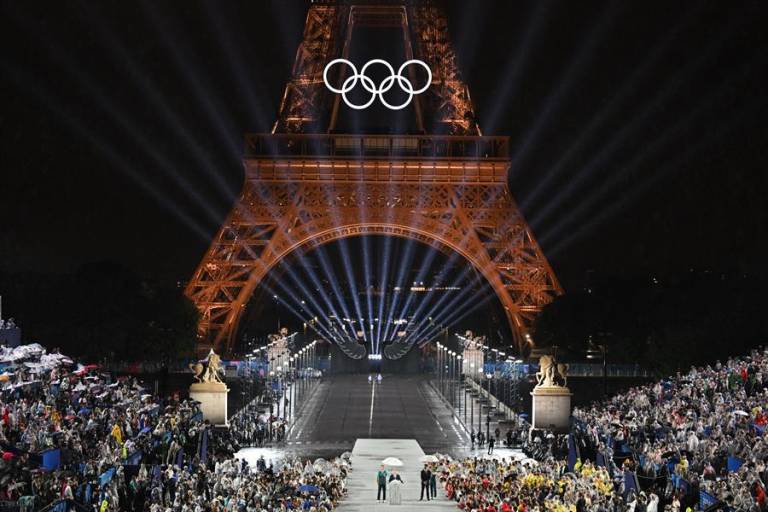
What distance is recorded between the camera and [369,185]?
7525cm

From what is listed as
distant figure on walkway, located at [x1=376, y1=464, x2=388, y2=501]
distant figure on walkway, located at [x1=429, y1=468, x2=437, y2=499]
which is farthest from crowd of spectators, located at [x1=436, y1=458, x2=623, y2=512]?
distant figure on walkway, located at [x1=376, y1=464, x2=388, y2=501]

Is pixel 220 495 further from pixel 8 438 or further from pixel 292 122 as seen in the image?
pixel 292 122

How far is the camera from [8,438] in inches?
1348

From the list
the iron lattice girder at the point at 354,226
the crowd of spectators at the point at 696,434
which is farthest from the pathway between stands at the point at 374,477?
the iron lattice girder at the point at 354,226

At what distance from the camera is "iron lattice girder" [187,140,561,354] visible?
7275 cm

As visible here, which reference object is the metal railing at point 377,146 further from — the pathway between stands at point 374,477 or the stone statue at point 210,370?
the pathway between stands at point 374,477

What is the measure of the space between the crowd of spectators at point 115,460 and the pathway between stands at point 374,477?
0.62m

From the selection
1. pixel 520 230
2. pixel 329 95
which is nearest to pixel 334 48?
pixel 329 95

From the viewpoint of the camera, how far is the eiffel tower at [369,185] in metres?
72.1

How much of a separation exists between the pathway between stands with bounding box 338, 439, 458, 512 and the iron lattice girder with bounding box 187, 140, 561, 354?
2157 cm

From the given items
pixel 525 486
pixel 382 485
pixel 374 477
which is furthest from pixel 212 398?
pixel 525 486

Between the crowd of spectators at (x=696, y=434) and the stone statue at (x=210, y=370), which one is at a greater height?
the stone statue at (x=210, y=370)

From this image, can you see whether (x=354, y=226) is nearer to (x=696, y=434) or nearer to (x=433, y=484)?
(x=696, y=434)

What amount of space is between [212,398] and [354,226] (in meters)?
23.3
